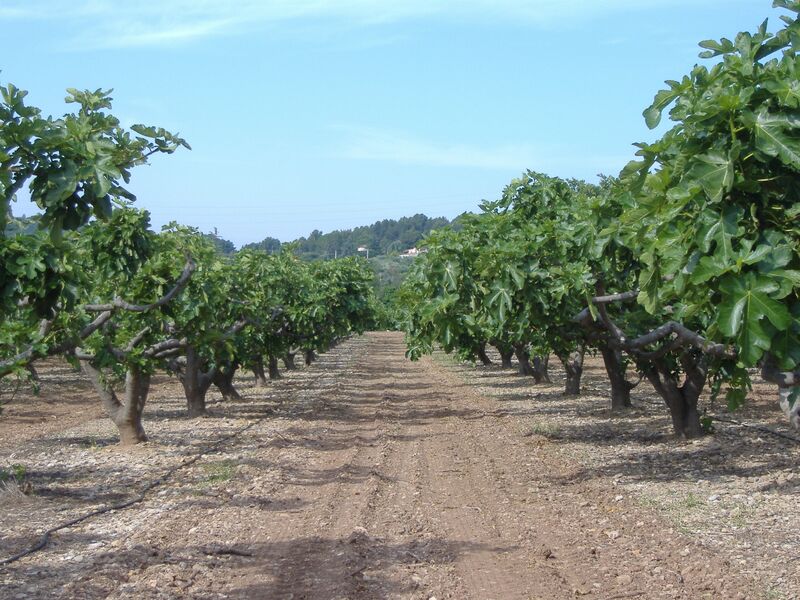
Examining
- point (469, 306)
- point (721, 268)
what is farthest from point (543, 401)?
point (721, 268)

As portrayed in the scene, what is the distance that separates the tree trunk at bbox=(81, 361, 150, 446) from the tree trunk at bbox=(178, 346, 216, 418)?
4898 millimetres

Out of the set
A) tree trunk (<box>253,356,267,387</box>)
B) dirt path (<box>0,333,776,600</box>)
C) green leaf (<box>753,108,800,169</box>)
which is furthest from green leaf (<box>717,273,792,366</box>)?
tree trunk (<box>253,356,267,387</box>)

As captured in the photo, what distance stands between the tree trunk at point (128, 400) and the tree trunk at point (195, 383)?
4.90 metres

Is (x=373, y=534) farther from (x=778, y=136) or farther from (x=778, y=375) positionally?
(x=778, y=136)

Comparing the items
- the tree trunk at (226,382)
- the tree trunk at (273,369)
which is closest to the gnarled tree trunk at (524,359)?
the tree trunk at (273,369)

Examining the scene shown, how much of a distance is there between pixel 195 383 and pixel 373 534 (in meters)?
13.0

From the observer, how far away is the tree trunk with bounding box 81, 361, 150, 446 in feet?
51.4

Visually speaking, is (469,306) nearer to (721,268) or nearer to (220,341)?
(220,341)

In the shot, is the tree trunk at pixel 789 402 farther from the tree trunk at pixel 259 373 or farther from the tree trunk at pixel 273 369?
the tree trunk at pixel 273 369

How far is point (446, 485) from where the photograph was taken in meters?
12.3

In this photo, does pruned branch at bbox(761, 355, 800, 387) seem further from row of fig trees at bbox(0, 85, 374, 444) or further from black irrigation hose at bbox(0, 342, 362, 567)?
black irrigation hose at bbox(0, 342, 362, 567)

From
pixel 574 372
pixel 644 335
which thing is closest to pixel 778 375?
pixel 644 335

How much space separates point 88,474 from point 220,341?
3.99 metres

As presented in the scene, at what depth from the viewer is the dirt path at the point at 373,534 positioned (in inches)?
290
